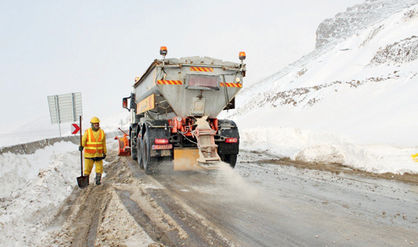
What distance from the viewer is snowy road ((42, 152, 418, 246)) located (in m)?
3.61


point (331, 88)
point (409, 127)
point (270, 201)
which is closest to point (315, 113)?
point (331, 88)

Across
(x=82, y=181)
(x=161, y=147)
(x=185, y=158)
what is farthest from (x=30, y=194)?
(x=185, y=158)

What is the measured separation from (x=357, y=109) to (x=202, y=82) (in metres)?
13.2

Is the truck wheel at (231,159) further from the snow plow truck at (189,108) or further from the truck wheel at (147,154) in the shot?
the truck wheel at (147,154)

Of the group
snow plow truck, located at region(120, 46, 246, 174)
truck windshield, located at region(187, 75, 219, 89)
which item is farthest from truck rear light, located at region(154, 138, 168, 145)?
truck windshield, located at region(187, 75, 219, 89)

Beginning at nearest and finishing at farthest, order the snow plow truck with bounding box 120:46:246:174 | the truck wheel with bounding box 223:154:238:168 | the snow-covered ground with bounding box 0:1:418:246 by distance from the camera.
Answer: the snow-covered ground with bounding box 0:1:418:246
the snow plow truck with bounding box 120:46:246:174
the truck wheel with bounding box 223:154:238:168

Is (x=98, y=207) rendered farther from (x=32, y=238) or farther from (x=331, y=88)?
(x=331, y=88)

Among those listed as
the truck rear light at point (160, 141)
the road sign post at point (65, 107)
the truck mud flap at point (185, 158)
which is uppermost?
the road sign post at point (65, 107)

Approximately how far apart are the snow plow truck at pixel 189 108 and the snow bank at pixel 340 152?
341 centimetres

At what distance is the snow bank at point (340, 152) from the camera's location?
27.0ft

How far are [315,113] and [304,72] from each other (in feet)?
54.9

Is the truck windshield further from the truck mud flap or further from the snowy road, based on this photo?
the snowy road

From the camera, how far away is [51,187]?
6.38 meters

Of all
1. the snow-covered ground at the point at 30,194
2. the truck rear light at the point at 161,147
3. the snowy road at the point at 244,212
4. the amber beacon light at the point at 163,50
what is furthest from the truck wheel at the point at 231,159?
the snow-covered ground at the point at 30,194
